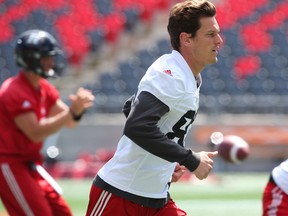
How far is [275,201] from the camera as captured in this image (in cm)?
543

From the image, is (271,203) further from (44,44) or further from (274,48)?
(274,48)

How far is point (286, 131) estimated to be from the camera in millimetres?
17984

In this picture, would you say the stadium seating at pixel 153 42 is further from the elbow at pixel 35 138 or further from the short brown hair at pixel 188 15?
the short brown hair at pixel 188 15

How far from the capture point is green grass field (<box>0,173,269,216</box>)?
1041 cm

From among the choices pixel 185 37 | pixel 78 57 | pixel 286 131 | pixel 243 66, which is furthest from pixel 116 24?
pixel 185 37

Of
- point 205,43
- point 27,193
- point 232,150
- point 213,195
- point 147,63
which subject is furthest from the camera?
point 147,63

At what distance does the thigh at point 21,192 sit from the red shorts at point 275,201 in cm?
149

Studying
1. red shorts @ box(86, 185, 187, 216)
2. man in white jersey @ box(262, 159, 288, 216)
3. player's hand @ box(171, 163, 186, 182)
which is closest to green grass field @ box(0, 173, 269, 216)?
man in white jersey @ box(262, 159, 288, 216)

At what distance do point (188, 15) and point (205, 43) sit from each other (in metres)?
0.20

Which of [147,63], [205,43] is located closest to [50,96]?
[205,43]

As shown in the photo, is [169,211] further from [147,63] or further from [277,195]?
[147,63]

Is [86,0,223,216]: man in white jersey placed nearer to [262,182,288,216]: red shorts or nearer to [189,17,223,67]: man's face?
[189,17,223,67]: man's face

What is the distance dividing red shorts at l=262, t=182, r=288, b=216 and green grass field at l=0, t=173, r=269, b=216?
14.5ft

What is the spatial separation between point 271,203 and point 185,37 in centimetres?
158
